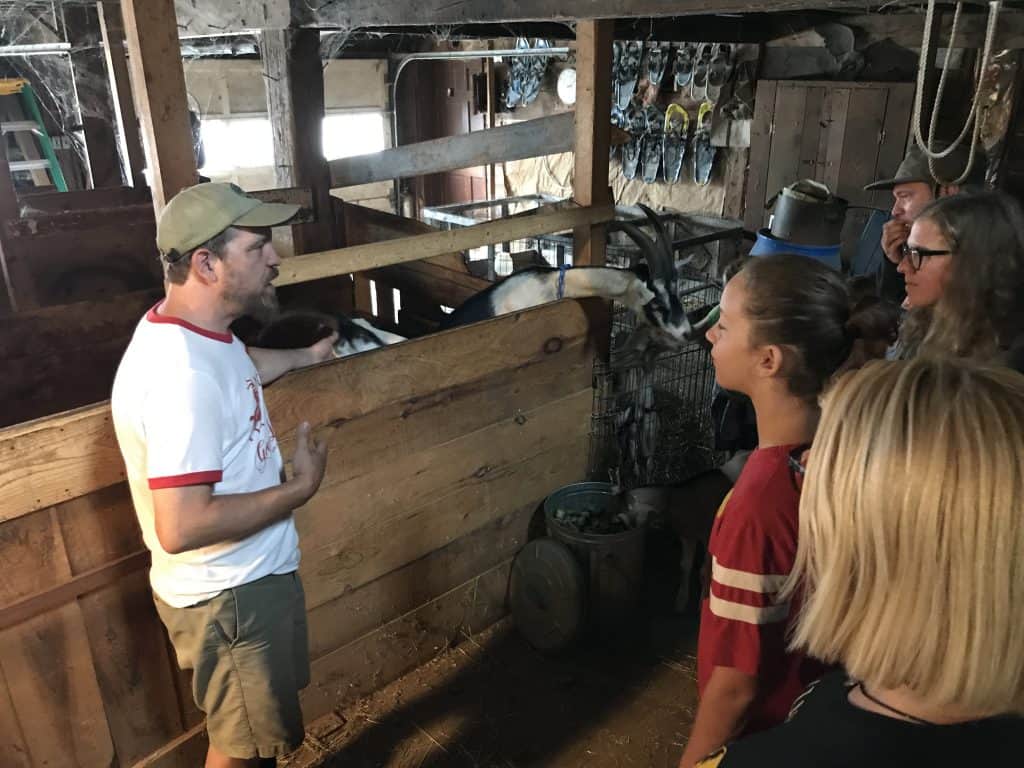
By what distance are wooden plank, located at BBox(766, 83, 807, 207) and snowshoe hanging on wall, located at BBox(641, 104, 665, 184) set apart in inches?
77.3

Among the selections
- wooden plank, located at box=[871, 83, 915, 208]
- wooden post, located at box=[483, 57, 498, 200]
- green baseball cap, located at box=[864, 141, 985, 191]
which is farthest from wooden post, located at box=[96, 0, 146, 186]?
wooden post, located at box=[483, 57, 498, 200]

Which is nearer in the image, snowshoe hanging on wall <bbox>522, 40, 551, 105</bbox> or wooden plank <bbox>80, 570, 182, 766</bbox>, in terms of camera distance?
wooden plank <bbox>80, 570, 182, 766</bbox>

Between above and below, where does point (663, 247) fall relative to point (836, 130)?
below

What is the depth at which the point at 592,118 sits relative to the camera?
2.74 meters

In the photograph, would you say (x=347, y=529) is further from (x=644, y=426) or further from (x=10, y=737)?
(x=644, y=426)

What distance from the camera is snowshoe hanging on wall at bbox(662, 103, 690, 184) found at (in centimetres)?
823

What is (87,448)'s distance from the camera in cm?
185

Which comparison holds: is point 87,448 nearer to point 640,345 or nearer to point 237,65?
point 640,345

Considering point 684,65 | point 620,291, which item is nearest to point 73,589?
point 620,291

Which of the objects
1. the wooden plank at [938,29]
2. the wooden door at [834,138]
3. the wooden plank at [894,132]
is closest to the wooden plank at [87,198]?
the wooden door at [834,138]

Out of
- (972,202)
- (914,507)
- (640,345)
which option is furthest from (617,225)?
(914,507)

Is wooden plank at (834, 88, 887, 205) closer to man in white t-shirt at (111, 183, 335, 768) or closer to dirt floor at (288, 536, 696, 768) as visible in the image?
dirt floor at (288, 536, 696, 768)

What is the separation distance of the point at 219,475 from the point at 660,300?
2.21m

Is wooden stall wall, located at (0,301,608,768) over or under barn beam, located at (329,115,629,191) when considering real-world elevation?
under
